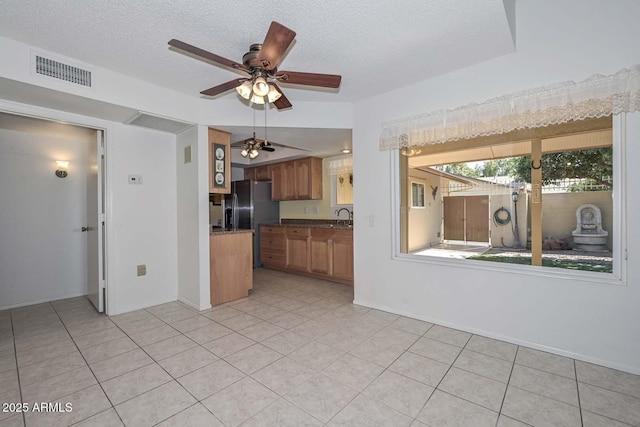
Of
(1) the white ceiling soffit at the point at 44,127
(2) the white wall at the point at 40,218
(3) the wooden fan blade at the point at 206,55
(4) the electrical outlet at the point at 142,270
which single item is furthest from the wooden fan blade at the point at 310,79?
(2) the white wall at the point at 40,218

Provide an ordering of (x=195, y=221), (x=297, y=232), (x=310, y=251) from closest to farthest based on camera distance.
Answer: (x=195, y=221), (x=310, y=251), (x=297, y=232)

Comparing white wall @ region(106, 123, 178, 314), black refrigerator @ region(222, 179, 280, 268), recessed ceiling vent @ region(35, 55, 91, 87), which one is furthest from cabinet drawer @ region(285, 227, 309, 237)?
recessed ceiling vent @ region(35, 55, 91, 87)

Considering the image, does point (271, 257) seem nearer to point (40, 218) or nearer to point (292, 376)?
point (40, 218)

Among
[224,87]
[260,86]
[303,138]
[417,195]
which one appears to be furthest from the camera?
[303,138]

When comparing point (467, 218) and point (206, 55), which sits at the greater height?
point (206, 55)

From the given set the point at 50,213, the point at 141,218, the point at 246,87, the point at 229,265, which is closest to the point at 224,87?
the point at 246,87

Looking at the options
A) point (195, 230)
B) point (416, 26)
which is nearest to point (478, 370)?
point (416, 26)

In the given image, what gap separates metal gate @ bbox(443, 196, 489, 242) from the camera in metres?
2.87

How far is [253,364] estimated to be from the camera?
7.22 ft

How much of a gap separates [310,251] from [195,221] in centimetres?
211

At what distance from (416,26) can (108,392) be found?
3304 millimetres

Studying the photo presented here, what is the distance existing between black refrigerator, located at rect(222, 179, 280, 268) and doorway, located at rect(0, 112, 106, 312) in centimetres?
218

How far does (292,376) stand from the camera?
6.69ft

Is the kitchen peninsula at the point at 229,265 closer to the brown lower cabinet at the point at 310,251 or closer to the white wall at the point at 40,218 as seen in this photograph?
the brown lower cabinet at the point at 310,251
